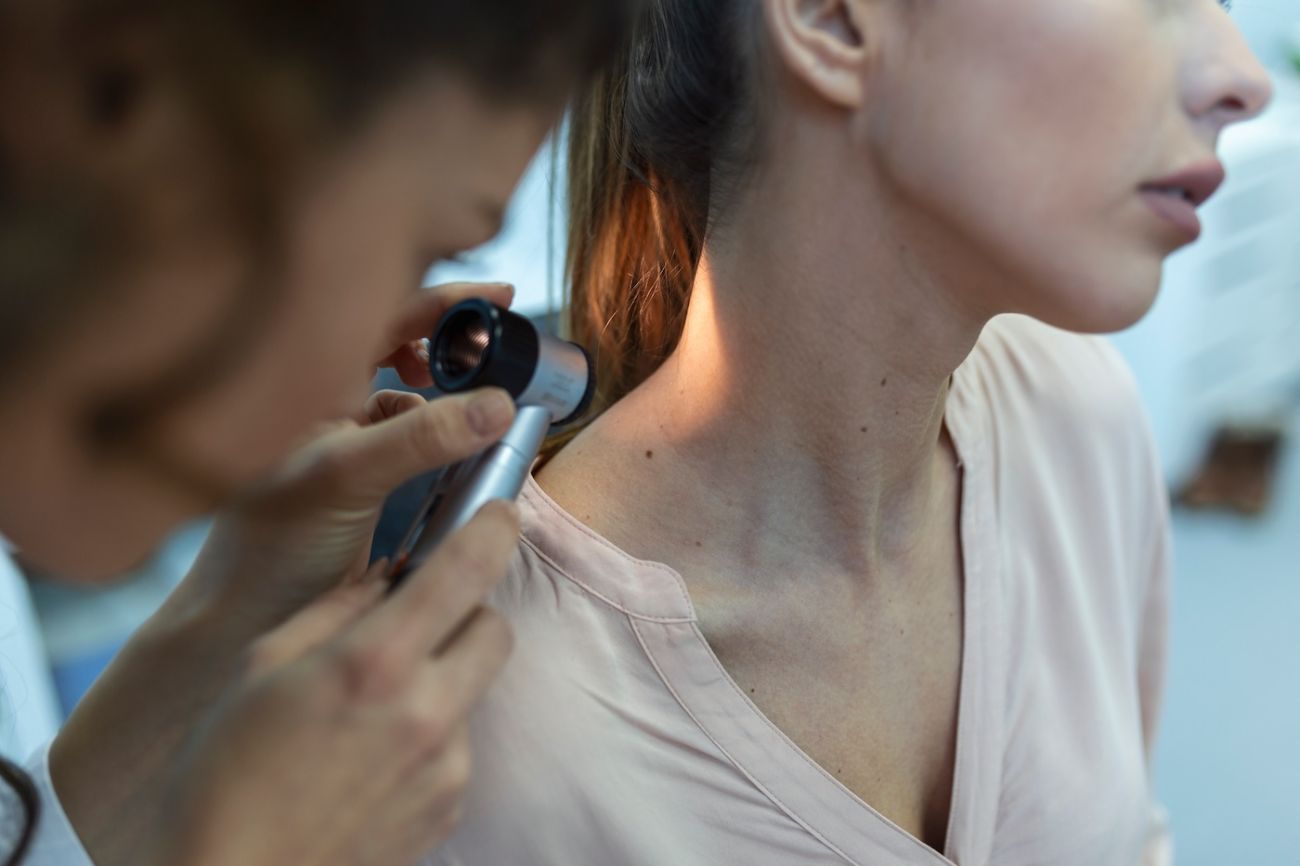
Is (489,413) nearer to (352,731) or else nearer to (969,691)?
(352,731)

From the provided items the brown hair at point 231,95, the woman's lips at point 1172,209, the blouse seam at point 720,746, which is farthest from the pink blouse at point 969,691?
the brown hair at point 231,95

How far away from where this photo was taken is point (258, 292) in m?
0.37

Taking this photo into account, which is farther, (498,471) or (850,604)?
(850,604)

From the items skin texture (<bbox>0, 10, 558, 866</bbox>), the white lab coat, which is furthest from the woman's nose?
the white lab coat

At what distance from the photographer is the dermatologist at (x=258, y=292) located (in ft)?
1.07

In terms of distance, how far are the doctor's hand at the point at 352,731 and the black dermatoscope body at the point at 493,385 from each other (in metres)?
0.04

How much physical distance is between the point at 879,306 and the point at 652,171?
192 millimetres

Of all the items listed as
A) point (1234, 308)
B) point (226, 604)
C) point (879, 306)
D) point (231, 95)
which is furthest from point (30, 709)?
point (1234, 308)

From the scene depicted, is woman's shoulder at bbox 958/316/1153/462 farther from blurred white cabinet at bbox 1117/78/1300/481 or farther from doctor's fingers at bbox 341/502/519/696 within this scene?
blurred white cabinet at bbox 1117/78/1300/481

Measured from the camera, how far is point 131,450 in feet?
1.20

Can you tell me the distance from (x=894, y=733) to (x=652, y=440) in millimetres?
254

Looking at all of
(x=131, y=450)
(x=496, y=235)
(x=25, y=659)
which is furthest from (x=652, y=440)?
(x=25, y=659)

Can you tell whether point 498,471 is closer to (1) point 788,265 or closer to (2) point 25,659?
(1) point 788,265

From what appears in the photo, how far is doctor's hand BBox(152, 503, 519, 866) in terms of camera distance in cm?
50
